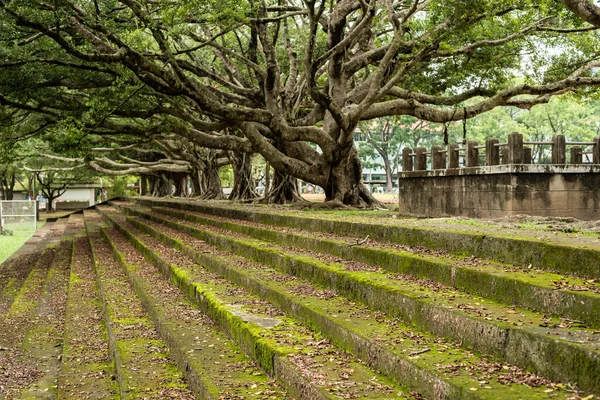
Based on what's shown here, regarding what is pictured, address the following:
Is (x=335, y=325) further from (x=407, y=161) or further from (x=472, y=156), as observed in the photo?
(x=407, y=161)

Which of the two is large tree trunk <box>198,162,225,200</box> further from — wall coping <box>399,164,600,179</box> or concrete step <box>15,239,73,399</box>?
wall coping <box>399,164,600,179</box>

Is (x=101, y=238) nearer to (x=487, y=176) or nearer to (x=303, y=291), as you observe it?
(x=487, y=176)

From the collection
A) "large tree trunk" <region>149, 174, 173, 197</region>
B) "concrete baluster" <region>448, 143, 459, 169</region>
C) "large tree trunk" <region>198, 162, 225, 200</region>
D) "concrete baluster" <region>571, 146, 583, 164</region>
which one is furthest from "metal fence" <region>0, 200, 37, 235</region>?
"concrete baluster" <region>571, 146, 583, 164</region>

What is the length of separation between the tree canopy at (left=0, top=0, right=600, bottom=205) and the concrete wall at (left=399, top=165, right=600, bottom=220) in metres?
2.95

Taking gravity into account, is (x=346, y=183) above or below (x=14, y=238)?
above

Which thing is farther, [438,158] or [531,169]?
[438,158]

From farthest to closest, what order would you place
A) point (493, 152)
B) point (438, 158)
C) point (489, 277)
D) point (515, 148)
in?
1. point (438, 158)
2. point (493, 152)
3. point (515, 148)
4. point (489, 277)

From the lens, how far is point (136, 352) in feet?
19.4

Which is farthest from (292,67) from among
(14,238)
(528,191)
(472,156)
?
(14,238)

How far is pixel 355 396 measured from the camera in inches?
146

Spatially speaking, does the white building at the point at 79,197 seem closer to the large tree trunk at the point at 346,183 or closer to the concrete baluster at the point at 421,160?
the large tree trunk at the point at 346,183

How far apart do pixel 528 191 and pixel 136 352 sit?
24.2ft

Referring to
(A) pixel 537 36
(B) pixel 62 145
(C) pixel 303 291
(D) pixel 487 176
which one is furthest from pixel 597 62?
(B) pixel 62 145

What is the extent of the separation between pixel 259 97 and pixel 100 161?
70.8ft
